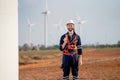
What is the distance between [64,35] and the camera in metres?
2.98

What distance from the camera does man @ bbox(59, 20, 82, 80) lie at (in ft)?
9.55

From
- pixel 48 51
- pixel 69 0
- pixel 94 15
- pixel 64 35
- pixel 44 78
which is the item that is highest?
pixel 69 0

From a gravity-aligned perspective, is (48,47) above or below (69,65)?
above

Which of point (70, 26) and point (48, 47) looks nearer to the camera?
point (70, 26)

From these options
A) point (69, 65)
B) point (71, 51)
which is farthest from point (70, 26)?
point (69, 65)

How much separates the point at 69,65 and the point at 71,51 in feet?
0.57

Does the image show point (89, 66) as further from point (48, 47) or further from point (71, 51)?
point (48, 47)

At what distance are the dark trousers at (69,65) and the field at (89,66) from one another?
89mm

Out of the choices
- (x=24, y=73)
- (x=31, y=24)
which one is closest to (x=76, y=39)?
(x=31, y=24)

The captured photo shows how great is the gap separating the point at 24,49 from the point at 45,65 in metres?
0.35

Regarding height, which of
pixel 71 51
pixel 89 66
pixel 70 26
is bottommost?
pixel 89 66

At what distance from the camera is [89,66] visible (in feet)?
10.1

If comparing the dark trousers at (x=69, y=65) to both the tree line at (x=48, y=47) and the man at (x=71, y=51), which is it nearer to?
the man at (x=71, y=51)

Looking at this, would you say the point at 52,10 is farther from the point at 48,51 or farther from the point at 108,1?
the point at 108,1
